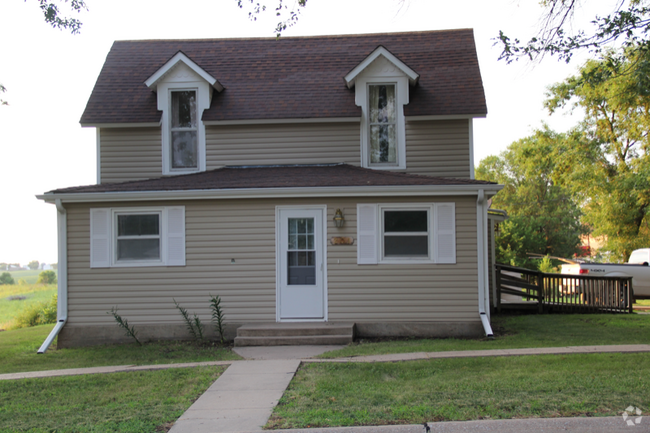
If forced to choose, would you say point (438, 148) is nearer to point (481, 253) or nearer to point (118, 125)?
point (481, 253)

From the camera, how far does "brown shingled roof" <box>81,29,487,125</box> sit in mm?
12188

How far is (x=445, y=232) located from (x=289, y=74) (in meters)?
6.09

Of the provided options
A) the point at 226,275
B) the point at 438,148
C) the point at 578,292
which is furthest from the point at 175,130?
the point at 578,292

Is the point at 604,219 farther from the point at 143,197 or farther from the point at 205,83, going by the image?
the point at 143,197

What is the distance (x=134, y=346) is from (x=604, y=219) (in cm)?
1964

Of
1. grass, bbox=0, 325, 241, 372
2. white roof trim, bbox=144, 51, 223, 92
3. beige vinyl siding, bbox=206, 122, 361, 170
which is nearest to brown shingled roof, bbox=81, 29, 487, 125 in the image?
beige vinyl siding, bbox=206, 122, 361, 170

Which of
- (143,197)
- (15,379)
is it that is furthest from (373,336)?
(15,379)

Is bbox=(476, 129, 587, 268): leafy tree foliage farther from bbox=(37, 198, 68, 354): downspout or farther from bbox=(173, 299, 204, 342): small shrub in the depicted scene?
bbox=(37, 198, 68, 354): downspout

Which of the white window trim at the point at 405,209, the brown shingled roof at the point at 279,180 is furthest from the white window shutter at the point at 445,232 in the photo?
the brown shingled roof at the point at 279,180

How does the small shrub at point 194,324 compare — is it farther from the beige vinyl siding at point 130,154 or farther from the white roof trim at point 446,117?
the white roof trim at point 446,117

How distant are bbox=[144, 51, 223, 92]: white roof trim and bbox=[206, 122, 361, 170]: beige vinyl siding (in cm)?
117

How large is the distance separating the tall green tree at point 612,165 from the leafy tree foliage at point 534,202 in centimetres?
105

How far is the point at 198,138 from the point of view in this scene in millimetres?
12367

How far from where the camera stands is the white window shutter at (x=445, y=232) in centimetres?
1009
